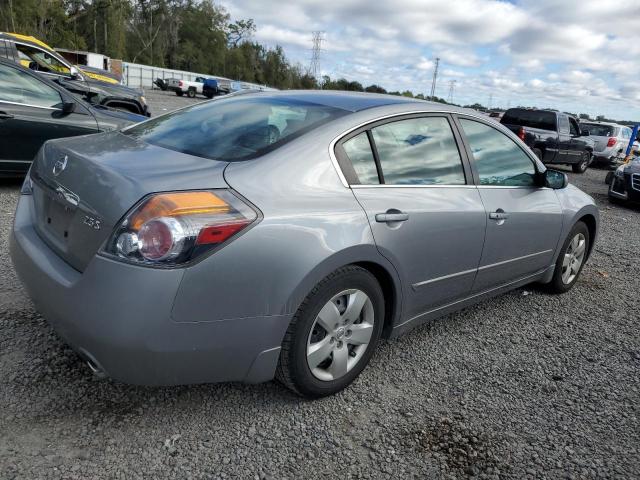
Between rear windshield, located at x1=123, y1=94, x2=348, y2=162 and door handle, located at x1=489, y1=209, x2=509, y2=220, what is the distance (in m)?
1.19

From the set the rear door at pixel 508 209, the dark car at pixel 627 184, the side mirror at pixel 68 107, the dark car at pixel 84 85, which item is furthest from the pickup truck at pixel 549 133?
the side mirror at pixel 68 107

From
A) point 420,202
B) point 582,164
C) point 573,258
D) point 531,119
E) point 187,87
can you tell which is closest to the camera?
point 420,202

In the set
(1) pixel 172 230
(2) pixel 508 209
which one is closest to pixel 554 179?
(2) pixel 508 209

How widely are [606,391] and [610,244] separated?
4.49 metres

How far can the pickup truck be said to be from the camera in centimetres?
1388

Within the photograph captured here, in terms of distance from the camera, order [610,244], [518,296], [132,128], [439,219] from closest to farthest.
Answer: [439,219] → [132,128] → [518,296] → [610,244]

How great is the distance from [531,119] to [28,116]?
12.7 meters

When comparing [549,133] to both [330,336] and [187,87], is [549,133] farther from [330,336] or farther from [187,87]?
[187,87]

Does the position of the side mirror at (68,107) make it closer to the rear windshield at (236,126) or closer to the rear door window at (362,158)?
the rear windshield at (236,126)

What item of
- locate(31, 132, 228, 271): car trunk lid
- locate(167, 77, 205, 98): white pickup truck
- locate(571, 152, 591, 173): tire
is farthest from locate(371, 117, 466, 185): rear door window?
locate(167, 77, 205, 98): white pickup truck

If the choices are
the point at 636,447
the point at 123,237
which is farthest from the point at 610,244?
the point at 123,237

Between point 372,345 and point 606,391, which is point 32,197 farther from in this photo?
point 606,391

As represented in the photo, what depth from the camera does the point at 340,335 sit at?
2541mm

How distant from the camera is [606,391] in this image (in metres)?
3.00
